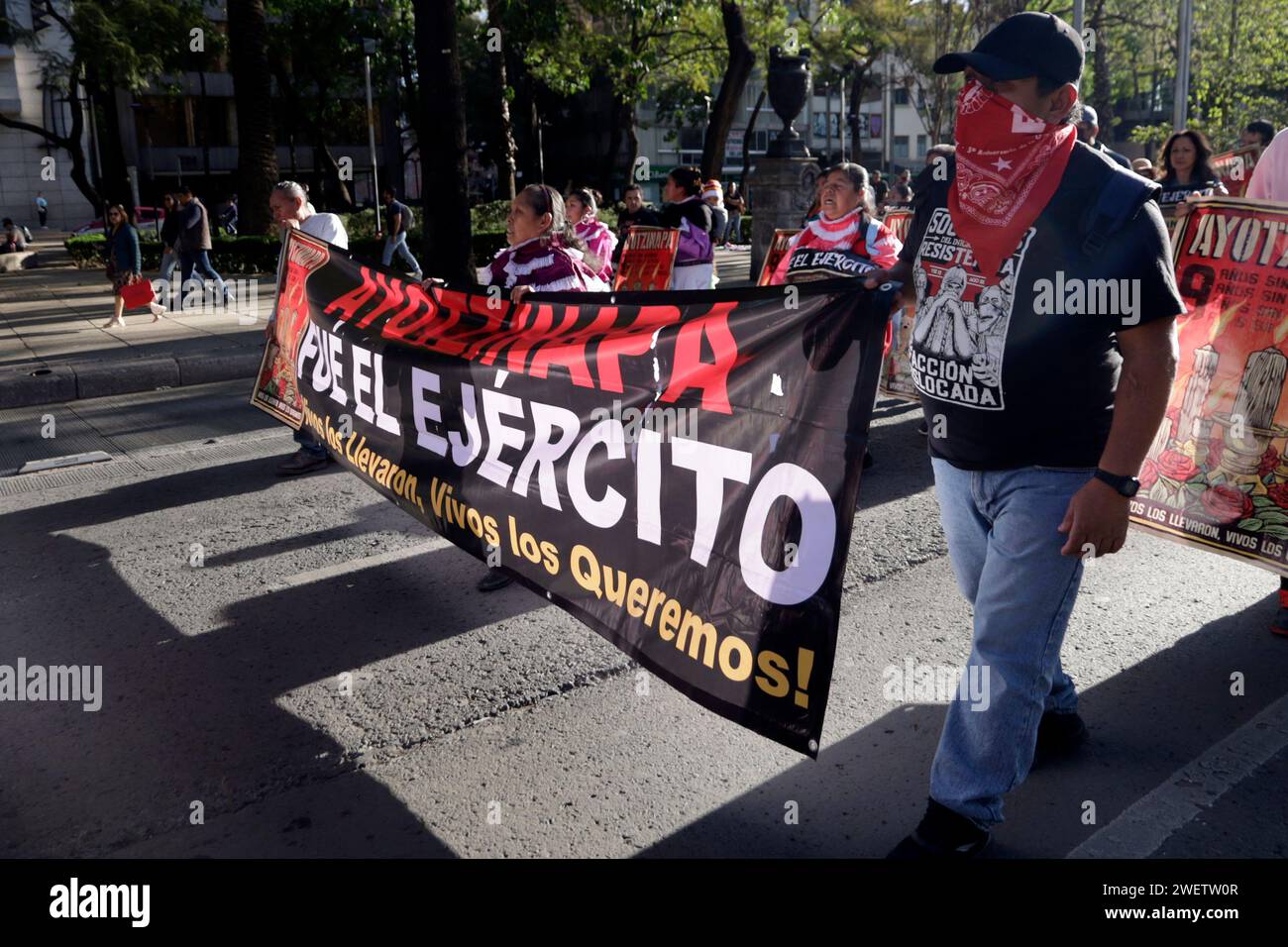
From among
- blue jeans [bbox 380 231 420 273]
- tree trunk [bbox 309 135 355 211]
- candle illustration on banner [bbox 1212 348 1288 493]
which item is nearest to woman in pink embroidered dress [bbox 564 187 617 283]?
candle illustration on banner [bbox 1212 348 1288 493]

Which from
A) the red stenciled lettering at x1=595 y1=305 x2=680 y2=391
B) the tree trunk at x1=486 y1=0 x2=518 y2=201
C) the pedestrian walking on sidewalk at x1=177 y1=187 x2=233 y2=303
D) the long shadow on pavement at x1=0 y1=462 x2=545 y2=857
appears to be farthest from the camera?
the tree trunk at x1=486 y1=0 x2=518 y2=201

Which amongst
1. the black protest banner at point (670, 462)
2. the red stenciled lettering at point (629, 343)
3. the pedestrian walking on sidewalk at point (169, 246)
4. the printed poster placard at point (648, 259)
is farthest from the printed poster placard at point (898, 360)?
the pedestrian walking on sidewalk at point (169, 246)

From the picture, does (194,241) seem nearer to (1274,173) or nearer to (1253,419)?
(1274,173)

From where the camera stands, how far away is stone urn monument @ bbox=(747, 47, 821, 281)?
15344 millimetres

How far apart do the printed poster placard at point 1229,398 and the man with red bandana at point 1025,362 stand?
173cm

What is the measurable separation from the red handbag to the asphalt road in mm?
8606

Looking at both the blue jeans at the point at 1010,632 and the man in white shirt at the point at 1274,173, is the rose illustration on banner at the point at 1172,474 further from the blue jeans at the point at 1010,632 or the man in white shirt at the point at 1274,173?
the blue jeans at the point at 1010,632

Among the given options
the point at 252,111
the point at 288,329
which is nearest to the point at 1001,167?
the point at 288,329

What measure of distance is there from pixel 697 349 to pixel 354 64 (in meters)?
42.3

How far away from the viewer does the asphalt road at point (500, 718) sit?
312 centimetres

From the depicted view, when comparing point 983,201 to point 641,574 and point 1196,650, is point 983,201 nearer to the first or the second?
point 641,574

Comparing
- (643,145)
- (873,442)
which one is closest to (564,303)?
(873,442)

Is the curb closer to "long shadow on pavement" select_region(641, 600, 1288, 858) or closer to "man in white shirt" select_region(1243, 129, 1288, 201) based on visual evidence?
"long shadow on pavement" select_region(641, 600, 1288, 858)

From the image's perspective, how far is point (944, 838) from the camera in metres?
2.79
